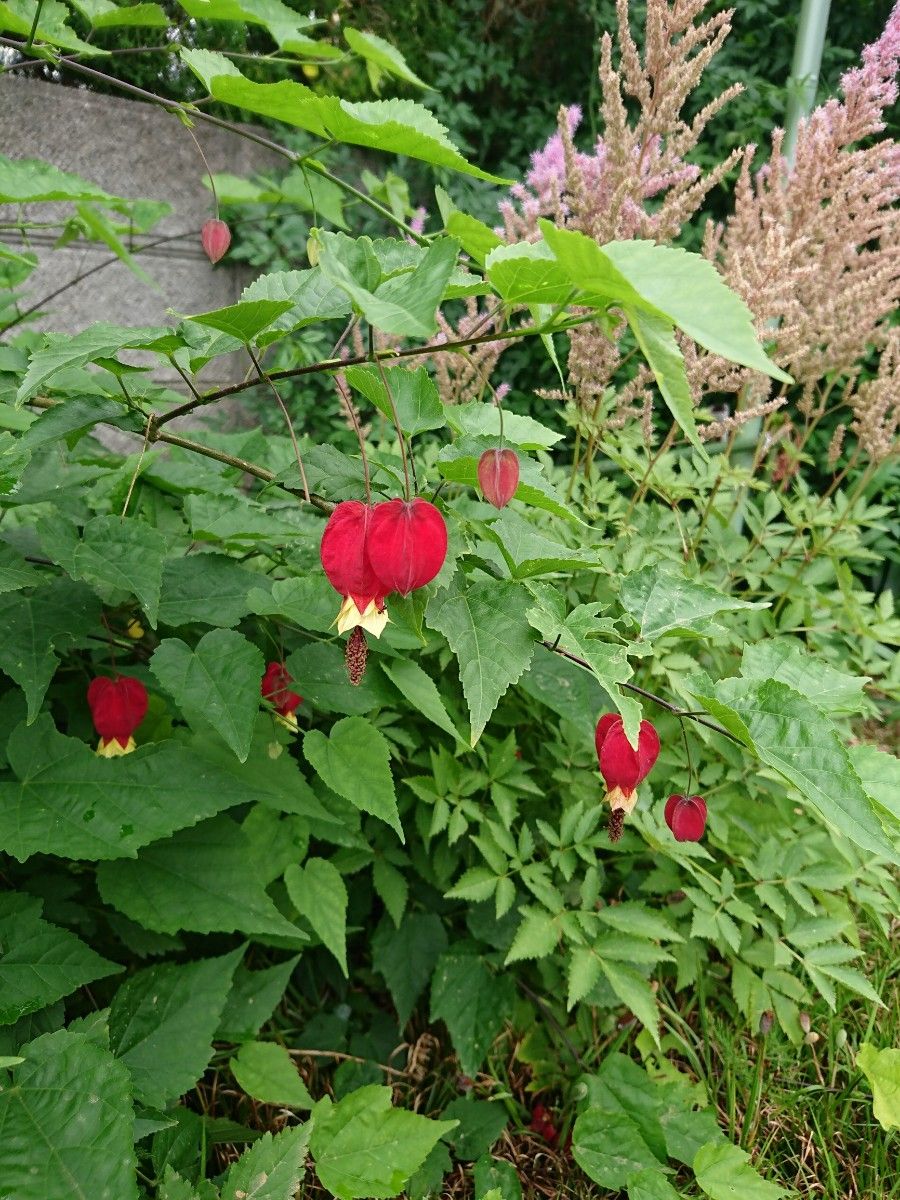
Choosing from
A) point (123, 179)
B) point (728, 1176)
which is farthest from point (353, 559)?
point (123, 179)

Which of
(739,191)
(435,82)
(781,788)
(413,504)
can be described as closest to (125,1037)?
(413,504)

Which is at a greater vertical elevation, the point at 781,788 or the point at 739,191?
the point at 739,191

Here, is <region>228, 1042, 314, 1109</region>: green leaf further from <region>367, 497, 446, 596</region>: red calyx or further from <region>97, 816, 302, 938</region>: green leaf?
<region>367, 497, 446, 596</region>: red calyx

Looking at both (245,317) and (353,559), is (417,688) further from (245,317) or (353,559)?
(245,317)

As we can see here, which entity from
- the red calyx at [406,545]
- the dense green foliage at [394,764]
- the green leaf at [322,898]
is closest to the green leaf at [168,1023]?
the dense green foliage at [394,764]

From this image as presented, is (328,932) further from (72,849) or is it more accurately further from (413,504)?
(413,504)

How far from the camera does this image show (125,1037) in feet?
3.62

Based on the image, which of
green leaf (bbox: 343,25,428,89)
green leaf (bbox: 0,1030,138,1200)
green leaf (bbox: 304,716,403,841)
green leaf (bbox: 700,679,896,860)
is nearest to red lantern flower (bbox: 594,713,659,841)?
green leaf (bbox: 700,679,896,860)

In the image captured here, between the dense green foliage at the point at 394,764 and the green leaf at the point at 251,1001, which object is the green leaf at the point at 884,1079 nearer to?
the dense green foliage at the point at 394,764

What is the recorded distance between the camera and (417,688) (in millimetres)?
1140

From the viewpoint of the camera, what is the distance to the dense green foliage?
811 mm

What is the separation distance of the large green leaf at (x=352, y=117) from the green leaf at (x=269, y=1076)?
1.12 m

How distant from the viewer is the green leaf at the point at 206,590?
104 centimetres

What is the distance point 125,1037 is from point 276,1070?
0.22 metres
